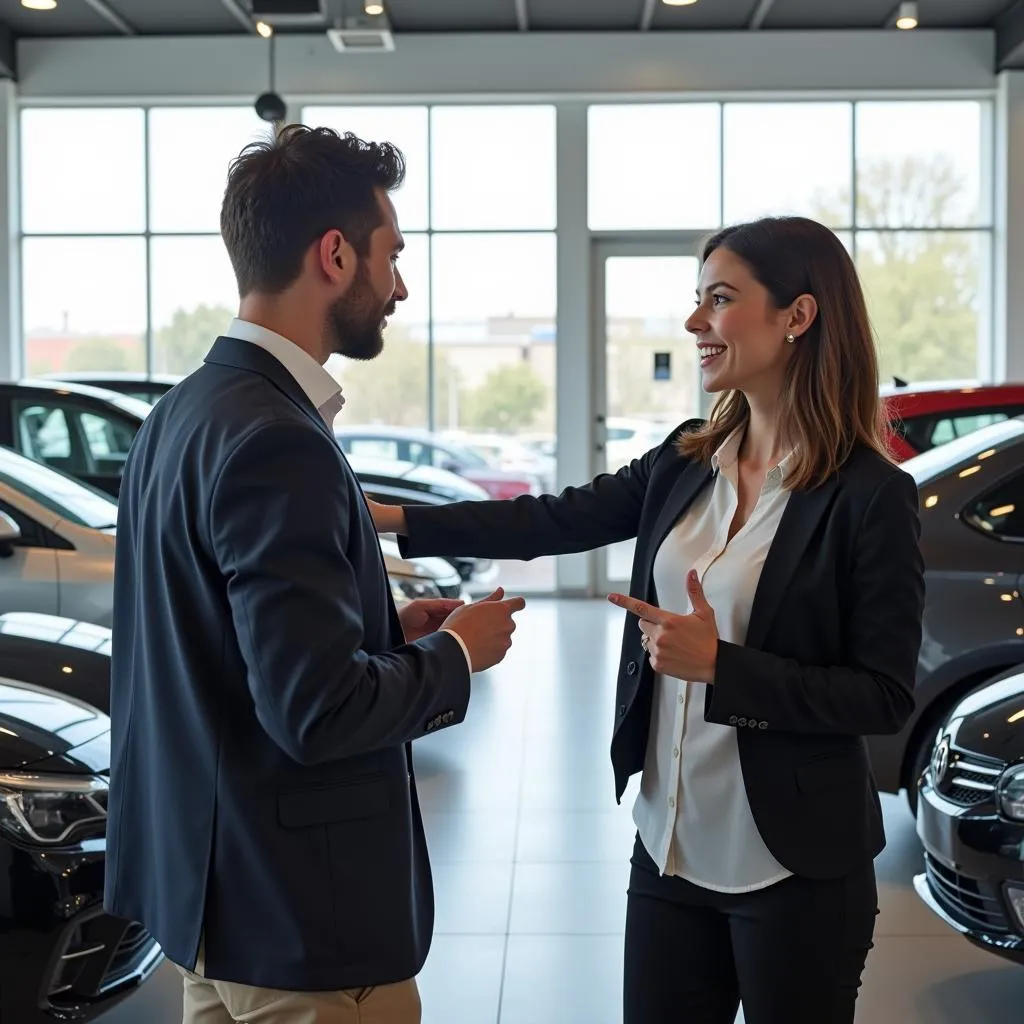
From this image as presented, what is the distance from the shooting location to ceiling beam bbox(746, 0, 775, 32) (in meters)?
10.3

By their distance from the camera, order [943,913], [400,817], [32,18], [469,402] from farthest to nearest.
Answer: [469,402], [32,18], [943,913], [400,817]

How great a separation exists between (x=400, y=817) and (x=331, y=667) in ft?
0.88

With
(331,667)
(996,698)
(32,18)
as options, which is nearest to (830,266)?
(331,667)

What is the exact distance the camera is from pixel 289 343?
164 centimetres

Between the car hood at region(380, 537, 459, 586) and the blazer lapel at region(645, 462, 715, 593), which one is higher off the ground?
the blazer lapel at region(645, 462, 715, 593)

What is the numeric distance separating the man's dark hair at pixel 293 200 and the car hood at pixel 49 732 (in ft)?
4.86

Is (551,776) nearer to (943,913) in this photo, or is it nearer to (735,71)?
(943,913)

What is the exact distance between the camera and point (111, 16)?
10.7 meters

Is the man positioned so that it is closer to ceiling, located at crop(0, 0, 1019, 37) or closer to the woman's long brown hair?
the woman's long brown hair

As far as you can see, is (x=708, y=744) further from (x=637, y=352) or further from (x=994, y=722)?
(x=637, y=352)

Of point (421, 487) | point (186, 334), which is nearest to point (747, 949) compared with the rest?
point (421, 487)

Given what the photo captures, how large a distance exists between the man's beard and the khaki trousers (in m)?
0.80

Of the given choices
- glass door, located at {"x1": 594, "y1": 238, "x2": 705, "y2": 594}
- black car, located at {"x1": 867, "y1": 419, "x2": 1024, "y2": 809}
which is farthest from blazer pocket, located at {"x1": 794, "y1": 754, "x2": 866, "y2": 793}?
glass door, located at {"x1": 594, "y1": 238, "x2": 705, "y2": 594}

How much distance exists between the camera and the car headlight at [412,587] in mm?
6027
